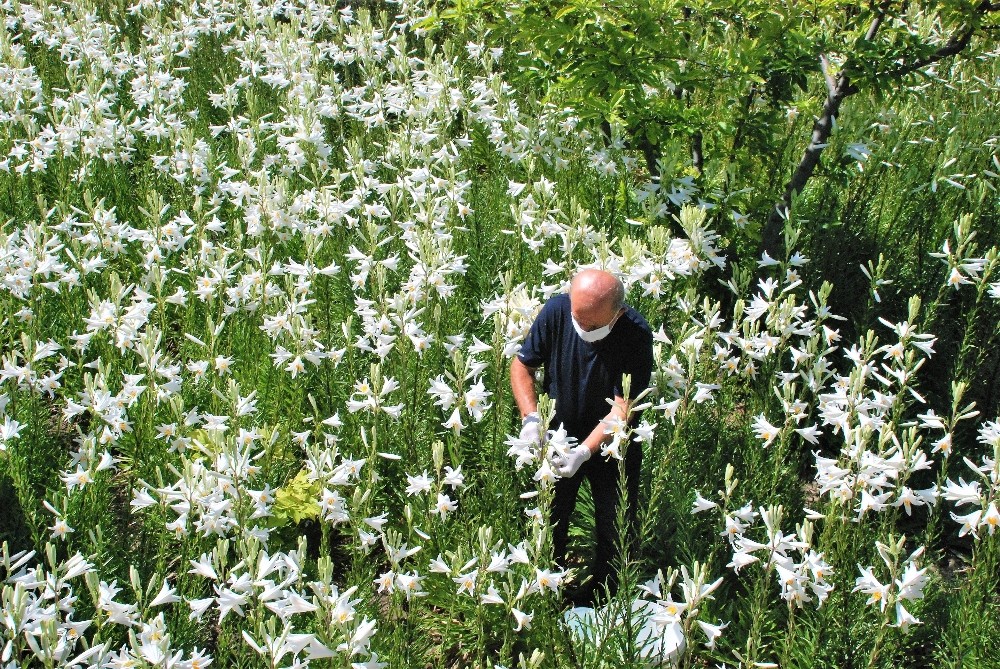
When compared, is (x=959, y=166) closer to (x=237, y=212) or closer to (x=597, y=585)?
(x=597, y=585)

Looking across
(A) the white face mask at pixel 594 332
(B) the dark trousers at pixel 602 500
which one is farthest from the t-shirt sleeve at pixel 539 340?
(B) the dark trousers at pixel 602 500

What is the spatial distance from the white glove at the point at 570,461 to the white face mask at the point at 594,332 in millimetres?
433

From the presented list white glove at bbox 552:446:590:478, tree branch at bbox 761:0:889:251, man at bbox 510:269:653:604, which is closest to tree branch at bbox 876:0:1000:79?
tree branch at bbox 761:0:889:251

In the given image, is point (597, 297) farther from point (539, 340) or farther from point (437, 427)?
point (437, 427)

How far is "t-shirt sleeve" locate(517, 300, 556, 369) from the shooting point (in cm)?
340

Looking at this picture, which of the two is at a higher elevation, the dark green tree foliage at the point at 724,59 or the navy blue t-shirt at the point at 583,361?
the dark green tree foliage at the point at 724,59

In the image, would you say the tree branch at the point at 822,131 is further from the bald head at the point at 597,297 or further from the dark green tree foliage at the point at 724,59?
the bald head at the point at 597,297

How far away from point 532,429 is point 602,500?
0.61 metres

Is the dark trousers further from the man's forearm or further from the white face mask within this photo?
the white face mask

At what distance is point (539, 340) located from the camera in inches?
135

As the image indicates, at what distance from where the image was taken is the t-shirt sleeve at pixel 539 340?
3.40 meters

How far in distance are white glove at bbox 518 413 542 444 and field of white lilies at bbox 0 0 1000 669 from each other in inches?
2.2

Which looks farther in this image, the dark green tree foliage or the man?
the dark green tree foliage

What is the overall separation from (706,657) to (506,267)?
279cm
